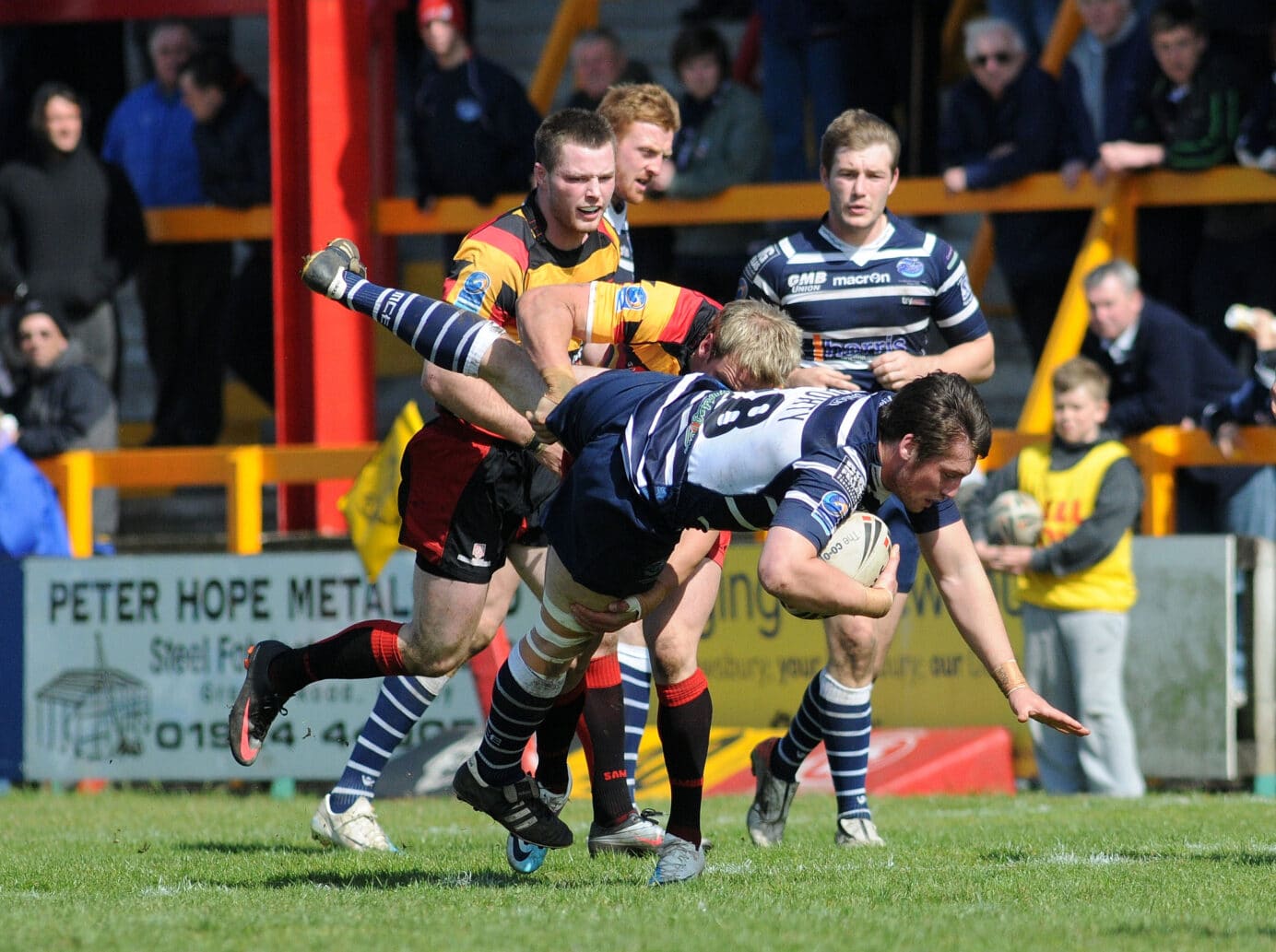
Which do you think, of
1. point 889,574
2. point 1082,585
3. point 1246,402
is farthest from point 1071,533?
point 889,574

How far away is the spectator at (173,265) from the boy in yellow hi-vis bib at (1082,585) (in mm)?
6372

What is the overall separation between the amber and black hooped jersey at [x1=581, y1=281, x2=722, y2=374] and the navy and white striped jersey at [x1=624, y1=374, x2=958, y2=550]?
2.09ft

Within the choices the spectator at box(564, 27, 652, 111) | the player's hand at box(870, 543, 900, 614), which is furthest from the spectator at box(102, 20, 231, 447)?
the player's hand at box(870, 543, 900, 614)

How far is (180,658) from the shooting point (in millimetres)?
10969

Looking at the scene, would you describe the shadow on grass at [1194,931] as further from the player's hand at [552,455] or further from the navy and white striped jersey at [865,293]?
the navy and white striped jersey at [865,293]

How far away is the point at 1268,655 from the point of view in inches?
385

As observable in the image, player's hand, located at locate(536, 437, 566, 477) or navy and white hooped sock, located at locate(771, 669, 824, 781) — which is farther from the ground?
player's hand, located at locate(536, 437, 566, 477)

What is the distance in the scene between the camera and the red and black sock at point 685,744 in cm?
591

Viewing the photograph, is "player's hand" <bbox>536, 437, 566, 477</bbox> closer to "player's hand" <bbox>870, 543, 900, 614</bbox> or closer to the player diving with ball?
the player diving with ball

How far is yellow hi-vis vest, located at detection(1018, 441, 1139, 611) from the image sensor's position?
964 cm

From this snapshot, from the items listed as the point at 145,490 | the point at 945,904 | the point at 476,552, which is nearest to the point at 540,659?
the point at 476,552

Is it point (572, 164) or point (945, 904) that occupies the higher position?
point (572, 164)

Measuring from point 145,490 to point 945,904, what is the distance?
10.9 meters

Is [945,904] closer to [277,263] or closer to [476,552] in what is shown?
[476,552]
